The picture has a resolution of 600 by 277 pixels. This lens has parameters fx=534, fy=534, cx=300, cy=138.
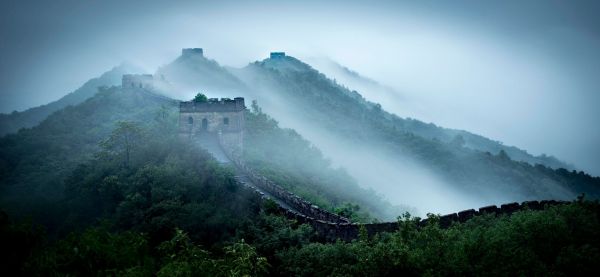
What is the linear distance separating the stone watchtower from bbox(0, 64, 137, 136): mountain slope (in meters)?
37.6

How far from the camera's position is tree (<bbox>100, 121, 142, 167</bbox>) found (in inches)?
1555

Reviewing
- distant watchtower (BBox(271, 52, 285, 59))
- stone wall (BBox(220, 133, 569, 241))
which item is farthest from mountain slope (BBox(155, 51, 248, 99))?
stone wall (BBox(220, 133, 569, 241))

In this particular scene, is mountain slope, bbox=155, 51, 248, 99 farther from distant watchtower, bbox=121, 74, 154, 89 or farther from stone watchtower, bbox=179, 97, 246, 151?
stone watchtower, bbox=179, 97, 246, 151

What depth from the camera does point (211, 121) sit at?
4638cm

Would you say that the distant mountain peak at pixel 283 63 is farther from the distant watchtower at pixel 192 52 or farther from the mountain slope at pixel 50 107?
the mountain slope at pixel 50 107

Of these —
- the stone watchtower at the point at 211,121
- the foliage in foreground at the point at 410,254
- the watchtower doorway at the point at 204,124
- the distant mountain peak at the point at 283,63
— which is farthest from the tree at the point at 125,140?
the distant mountain peak at the point at 283,63

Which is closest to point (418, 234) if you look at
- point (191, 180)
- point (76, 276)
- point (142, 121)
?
point (76, 276)

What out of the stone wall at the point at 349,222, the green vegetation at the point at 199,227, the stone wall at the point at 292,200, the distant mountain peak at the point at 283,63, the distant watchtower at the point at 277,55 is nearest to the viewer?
the green vegetation at the point at 199,227

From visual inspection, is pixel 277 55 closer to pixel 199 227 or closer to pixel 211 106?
pixel 211 106

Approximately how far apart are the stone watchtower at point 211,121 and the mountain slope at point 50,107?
123ft

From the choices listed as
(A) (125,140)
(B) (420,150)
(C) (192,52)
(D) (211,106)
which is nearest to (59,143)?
(A) (125,140)

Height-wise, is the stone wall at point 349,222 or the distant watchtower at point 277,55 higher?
the distant watchtower at point 277,55

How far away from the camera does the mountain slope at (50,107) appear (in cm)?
8212

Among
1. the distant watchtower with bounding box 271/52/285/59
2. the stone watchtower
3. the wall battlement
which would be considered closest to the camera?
the stone watchtower
